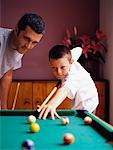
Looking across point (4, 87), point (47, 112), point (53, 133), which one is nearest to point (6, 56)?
point (4, 87)

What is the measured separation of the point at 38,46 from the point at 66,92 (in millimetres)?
2323

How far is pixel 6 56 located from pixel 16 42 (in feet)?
0.84

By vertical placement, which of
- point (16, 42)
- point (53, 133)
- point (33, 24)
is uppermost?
point (33, 24)

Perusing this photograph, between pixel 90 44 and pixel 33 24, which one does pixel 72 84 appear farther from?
pixel 90 44

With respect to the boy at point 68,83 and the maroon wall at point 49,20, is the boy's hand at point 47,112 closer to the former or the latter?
the boy at point 68,83

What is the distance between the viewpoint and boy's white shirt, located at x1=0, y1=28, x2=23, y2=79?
2.51 m

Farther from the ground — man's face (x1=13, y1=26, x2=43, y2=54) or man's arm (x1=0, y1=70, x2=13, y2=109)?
man's face (x1=13, y1=26, x2=43, y2=54)

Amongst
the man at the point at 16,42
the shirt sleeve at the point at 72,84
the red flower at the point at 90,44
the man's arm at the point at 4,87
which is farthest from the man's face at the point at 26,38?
the red flower at the point at 90,44

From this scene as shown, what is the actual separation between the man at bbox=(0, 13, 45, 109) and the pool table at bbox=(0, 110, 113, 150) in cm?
49

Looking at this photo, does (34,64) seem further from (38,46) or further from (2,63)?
(2,63)

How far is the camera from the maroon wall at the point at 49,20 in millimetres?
4672

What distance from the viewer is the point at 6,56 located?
8.56ft

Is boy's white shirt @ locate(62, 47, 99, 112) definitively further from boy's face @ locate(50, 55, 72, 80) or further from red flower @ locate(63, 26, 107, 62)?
red flower @ locate(63, 26, 107, 62)

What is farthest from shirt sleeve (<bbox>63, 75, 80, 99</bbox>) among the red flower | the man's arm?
the red flower
